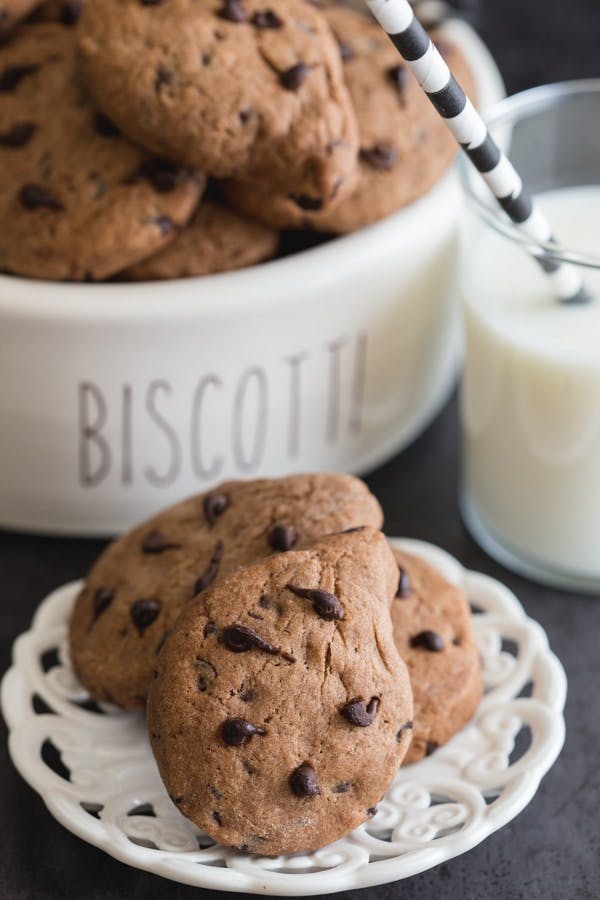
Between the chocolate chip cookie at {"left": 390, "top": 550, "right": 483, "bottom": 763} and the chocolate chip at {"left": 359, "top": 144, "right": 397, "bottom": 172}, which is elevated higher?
the chocolate chip at {"left": 359, "top": 144, "right": 397, "bottom": 172}

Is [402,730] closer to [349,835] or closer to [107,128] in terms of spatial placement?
[349,835]

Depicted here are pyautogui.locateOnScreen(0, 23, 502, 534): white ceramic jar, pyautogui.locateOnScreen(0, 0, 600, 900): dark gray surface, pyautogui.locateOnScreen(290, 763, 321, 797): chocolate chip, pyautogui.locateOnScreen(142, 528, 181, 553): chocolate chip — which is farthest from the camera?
pyautogui.locateOnScreen(0, 23, 502, 534): white ceramic jar

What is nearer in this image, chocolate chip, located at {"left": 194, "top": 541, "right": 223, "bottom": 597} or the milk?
chocolate chip, located at {"left": 194, "top": 541, "right": 223, "bottom": 597}

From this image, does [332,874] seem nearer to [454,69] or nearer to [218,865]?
[218,865]

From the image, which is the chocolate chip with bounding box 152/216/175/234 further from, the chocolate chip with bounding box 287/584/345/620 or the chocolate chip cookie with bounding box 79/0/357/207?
the chocolate chip with bounding box 287/584/345/620

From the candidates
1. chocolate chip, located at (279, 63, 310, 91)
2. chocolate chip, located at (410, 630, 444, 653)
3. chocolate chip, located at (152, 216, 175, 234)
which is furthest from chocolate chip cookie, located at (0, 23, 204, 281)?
chocolate chip, located at (410, 630, 444, 653)

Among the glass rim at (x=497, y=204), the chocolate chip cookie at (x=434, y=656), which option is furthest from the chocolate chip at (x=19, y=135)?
the chocolate chip cookie at (x=434, y=656)

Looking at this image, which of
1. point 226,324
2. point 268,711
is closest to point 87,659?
point 268,711
